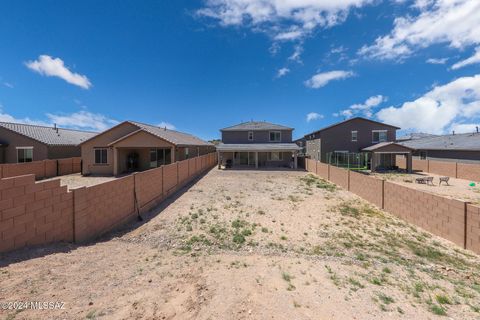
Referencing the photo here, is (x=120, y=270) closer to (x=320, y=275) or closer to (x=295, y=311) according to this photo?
(x=295, y=311)

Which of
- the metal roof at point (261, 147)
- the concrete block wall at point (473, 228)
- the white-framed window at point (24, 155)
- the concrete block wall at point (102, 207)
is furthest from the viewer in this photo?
the metal roof at point (261, 147)

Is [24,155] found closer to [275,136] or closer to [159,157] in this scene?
[159,157]

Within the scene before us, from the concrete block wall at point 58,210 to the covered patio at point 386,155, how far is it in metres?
26.2

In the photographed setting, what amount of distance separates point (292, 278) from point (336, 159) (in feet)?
93.2

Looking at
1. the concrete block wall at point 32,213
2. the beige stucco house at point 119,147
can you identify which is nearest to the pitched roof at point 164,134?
the beige stucco house at point 119,147

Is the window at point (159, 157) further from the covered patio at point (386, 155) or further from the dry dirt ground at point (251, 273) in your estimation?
the covered patio at point (386, 155)

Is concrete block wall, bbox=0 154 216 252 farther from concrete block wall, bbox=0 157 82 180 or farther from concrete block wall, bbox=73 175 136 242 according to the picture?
concrete block wall, bbox=0 157 82 180

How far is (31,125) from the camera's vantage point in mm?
25719

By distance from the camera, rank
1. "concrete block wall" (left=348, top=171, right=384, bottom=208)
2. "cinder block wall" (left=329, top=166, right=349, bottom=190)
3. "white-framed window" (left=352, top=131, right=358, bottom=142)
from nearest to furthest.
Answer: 1. "concrete block wall" (left=348, top=171, right=384, bottom=208)
2. "cinder block wall" (left=329, top=166, right=349, bottom=190)
3. "white-framed window" (left=352, top=131, right=358, bottom=142)

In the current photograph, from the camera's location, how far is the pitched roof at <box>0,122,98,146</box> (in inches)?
A: 885

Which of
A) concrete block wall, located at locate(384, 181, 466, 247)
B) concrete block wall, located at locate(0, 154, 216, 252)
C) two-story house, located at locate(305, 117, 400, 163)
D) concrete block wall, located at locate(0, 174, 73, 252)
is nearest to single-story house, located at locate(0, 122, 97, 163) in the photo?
concrete block wall, located at locate(0, 154, 216, 252)

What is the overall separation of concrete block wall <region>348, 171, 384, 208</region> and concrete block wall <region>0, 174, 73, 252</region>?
41.1ft

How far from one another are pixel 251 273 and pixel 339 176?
44.0 ft

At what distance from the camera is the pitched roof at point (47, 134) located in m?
22.5
